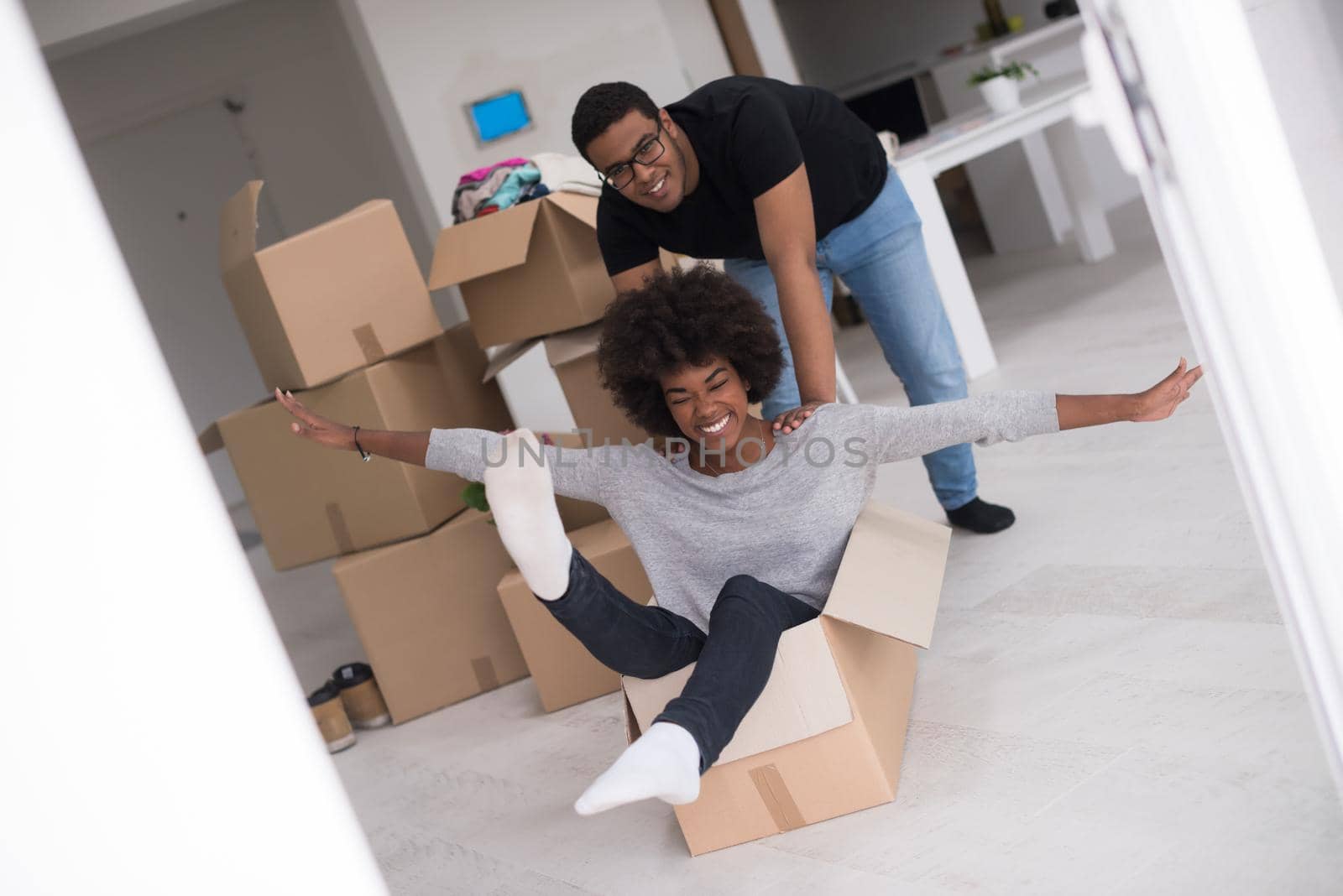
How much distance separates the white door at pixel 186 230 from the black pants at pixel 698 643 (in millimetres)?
5095

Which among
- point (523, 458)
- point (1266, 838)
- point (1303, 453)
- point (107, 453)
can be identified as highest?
point (107, 453)

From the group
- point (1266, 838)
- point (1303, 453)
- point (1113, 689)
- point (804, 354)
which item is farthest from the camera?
point (804, 354)

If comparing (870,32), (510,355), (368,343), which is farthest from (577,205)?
(870,32)

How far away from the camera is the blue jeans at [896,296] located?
2.19 m

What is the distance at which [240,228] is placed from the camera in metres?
2.42

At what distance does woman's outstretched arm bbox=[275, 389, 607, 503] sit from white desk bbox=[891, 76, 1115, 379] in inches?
62.7

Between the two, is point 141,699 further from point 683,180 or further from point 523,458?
point 683,180

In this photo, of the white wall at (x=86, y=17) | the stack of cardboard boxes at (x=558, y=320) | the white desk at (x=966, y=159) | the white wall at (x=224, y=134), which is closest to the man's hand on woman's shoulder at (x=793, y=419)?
the stack of cardboard boxes at (x=558, y=320)

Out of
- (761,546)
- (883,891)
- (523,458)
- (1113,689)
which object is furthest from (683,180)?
(883,891)

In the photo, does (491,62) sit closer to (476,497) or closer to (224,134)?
(224,134)

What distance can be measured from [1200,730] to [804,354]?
739 mm

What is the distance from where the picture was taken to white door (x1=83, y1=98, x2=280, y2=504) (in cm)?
607

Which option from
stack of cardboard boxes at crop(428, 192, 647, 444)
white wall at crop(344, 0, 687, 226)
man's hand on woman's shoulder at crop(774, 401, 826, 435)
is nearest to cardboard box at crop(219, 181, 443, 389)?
stack of cardboard boxes at crop(428, 192, 647, 444)

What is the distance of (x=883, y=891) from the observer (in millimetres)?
1353
